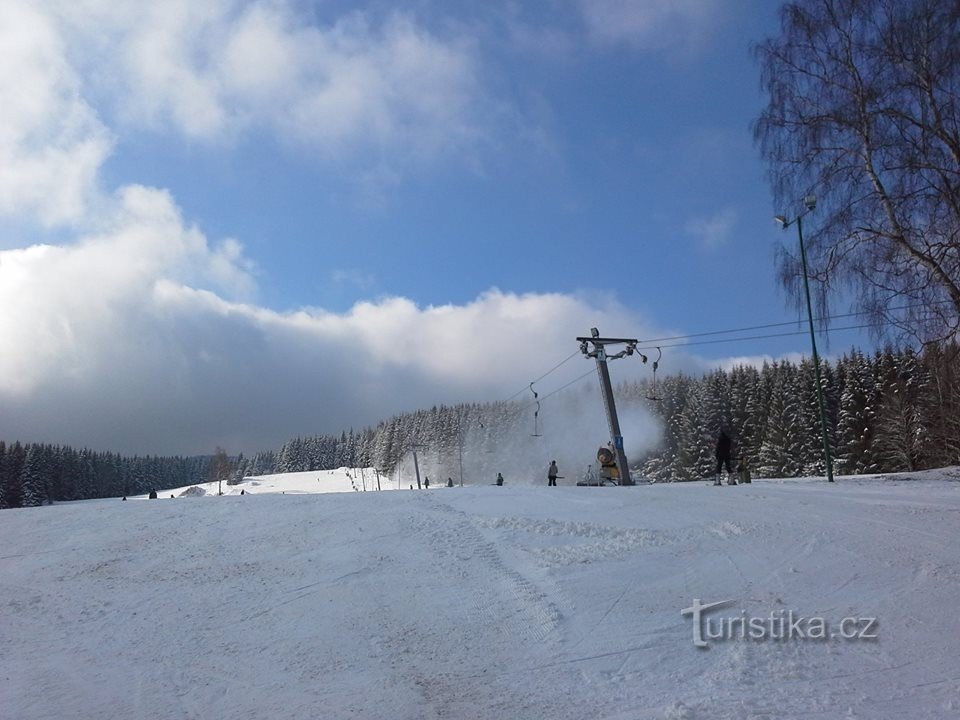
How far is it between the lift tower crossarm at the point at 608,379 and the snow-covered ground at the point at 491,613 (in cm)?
1252

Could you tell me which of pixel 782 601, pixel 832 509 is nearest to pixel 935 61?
pixel 832 509

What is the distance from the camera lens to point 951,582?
27.3ft

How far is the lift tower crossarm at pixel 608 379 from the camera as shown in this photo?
26891 millimetres

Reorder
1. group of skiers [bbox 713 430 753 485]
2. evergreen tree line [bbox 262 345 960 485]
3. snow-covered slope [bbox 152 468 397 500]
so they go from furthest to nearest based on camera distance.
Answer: snow-covered slope [bbox 152 468 397 500] < evergreen tree line [bbox 262 345 960 485] < group of skiers [bbox 713 430 753 485]

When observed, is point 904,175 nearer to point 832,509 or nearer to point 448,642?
point 832,509

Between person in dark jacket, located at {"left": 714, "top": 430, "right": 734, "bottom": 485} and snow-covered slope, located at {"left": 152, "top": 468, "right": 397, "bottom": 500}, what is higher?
person in dark jacket, located at {"left": 714, "top": 430, "right": 734, "bottom": 485}

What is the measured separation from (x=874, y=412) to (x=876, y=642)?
168 ft

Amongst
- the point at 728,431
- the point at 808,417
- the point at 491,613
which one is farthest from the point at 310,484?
the point at 491,613

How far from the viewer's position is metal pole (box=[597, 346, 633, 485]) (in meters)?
26.5

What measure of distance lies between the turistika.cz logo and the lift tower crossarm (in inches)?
749

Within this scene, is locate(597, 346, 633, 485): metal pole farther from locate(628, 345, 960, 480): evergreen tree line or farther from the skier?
locate(628, 345, 960, 480): evergreen tree line

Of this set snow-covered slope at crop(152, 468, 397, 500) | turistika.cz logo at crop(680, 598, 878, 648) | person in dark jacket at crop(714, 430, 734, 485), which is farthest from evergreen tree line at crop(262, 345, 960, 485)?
snow-covered slope at crop(152, 468, 397, 500)

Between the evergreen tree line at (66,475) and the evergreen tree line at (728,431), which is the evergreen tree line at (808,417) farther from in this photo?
the evergreen tree line at (66,475)

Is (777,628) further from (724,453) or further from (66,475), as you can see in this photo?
(66,475)
